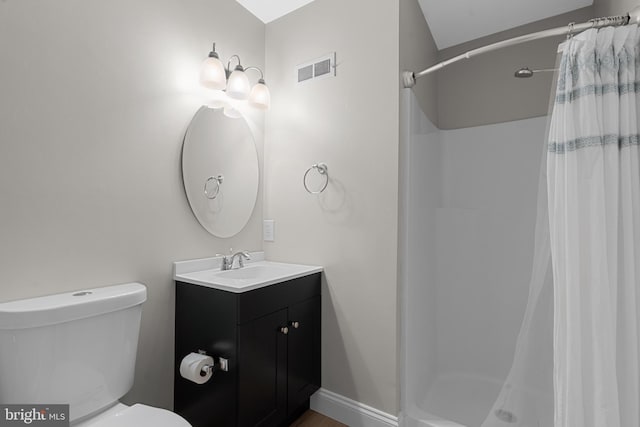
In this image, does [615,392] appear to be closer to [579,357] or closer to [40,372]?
[579,357]

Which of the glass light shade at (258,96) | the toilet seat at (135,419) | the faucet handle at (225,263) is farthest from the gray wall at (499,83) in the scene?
the toilet seat at (135,419)

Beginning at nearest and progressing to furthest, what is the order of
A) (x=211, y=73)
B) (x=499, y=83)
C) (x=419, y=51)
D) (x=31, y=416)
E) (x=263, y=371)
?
(x=31, y=416) → (x=263, y=371) → (x=211, y=73) → (x=419, y=51) → (x=499, y=83)

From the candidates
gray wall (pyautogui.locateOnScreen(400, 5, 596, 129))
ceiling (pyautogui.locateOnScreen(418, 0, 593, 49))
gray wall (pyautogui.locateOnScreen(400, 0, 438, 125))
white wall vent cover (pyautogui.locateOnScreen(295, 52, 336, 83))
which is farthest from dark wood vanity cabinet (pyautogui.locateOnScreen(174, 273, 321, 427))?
ceiling (pyautogui.locateOnScreen(418, 0, 593, 49))

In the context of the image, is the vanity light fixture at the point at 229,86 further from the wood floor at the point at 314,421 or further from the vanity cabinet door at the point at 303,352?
the wood floor at the point at 314,421

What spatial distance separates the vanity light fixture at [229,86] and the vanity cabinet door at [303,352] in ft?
4.00

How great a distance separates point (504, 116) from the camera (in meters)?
2.27

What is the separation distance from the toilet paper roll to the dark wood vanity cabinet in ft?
0.17

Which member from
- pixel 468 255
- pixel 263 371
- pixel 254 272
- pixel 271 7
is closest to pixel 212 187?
pixel 254 272

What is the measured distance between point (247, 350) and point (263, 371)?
0.17 m

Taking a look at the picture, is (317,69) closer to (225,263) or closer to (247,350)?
(225,263)

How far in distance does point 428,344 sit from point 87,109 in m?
2.32

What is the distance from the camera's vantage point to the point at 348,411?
175 centimetres

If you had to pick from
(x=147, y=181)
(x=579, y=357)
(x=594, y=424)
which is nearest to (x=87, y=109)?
(x=147, y=181)

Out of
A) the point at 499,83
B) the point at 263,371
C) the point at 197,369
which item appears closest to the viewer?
the point at 197,369
